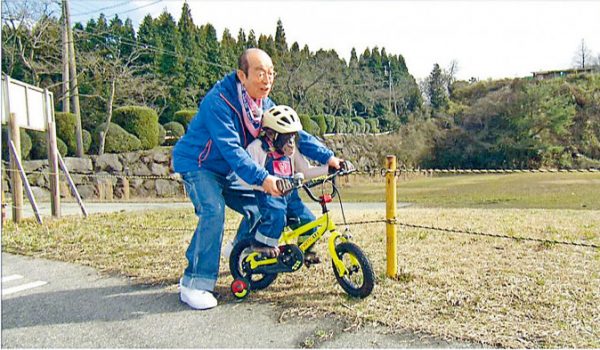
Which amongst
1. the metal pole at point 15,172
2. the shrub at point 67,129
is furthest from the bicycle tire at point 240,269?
the shrub at point 67,129

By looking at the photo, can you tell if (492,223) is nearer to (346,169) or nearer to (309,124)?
(346,169)

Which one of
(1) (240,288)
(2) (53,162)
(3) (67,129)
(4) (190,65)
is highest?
(4) (190,65)

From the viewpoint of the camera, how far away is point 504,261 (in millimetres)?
3918

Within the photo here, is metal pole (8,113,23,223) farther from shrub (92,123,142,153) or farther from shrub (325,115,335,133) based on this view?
shrub (325,115,335,133)

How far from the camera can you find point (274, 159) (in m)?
3.17

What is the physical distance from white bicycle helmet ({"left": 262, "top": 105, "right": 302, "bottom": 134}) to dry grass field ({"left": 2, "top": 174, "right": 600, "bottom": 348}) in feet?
3.57

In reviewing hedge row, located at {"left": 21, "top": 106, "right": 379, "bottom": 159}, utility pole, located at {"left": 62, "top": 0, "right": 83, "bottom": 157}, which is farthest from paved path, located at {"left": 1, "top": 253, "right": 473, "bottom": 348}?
utility pole, located at {"left": 62, "top": 0, "right": 83, "bottom": 157}

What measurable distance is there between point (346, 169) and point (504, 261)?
1.67 meters

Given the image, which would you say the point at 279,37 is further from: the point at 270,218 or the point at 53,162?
the point at 270,218

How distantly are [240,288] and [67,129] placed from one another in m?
15.1

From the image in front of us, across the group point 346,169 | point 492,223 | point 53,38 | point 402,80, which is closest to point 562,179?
point 492,223

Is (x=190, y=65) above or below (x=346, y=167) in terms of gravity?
above

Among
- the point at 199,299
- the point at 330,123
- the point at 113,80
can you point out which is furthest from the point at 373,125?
the point at 199,299

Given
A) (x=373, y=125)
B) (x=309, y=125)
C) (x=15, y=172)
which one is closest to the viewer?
(x=15, y=172)
